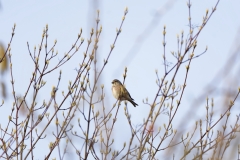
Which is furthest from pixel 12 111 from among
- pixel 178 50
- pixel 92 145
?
pixel 178 50

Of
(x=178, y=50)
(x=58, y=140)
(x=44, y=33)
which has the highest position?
(x=44, y=33)

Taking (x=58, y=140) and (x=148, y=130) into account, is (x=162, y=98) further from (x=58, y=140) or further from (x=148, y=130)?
(x=58, y=140)

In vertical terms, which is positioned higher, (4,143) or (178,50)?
(178,50)

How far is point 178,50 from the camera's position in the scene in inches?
188

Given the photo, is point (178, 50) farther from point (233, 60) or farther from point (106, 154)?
point (233, 60)

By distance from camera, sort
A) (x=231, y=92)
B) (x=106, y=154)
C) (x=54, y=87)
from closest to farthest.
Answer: (x=231, y=92), (x=106, y=154), (x=54, y=87)

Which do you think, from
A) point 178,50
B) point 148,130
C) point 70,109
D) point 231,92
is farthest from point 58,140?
point 231,92

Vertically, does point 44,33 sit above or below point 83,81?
above

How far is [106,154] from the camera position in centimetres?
437

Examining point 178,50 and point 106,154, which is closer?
point 106,154

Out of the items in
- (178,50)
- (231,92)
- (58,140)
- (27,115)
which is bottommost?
(231,92)

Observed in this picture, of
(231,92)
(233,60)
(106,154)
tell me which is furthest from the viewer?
(106,154)

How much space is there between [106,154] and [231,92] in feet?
7.28

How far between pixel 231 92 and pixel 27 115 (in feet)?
8.68
